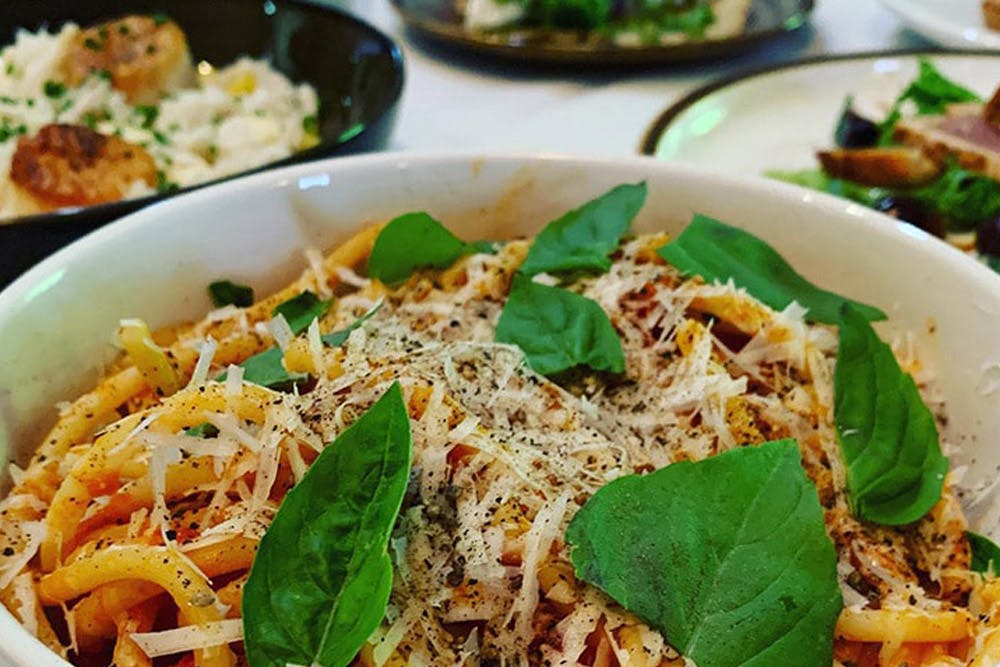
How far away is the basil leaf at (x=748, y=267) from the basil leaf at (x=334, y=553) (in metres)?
0.35

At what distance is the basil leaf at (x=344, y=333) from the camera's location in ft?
2.51

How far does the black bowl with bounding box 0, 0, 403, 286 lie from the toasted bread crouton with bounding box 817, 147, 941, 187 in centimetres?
73

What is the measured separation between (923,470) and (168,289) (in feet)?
1.99

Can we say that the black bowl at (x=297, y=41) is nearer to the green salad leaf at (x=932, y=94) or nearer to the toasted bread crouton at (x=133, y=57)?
the toasted bread crouton at (x=133, y=57)

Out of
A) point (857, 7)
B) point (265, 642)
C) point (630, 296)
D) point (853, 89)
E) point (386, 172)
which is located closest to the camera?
point (265, 642)

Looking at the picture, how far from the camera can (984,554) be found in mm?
A: 692

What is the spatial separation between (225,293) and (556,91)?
1.33 m

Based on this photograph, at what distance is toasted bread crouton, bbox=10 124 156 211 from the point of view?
1.42 meters

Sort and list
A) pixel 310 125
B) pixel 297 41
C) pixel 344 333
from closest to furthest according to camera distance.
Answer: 1. pixel 344 333
2. pixel 310 125
3. pixel 297 41

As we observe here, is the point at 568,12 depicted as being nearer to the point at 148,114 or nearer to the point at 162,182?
the point at 148,114

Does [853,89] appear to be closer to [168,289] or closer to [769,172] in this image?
[769,172]

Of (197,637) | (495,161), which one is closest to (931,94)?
(495,161)

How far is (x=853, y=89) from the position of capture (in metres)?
2.13

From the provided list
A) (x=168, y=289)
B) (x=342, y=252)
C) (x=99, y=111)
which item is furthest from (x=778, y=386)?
(x=99, y=111)
